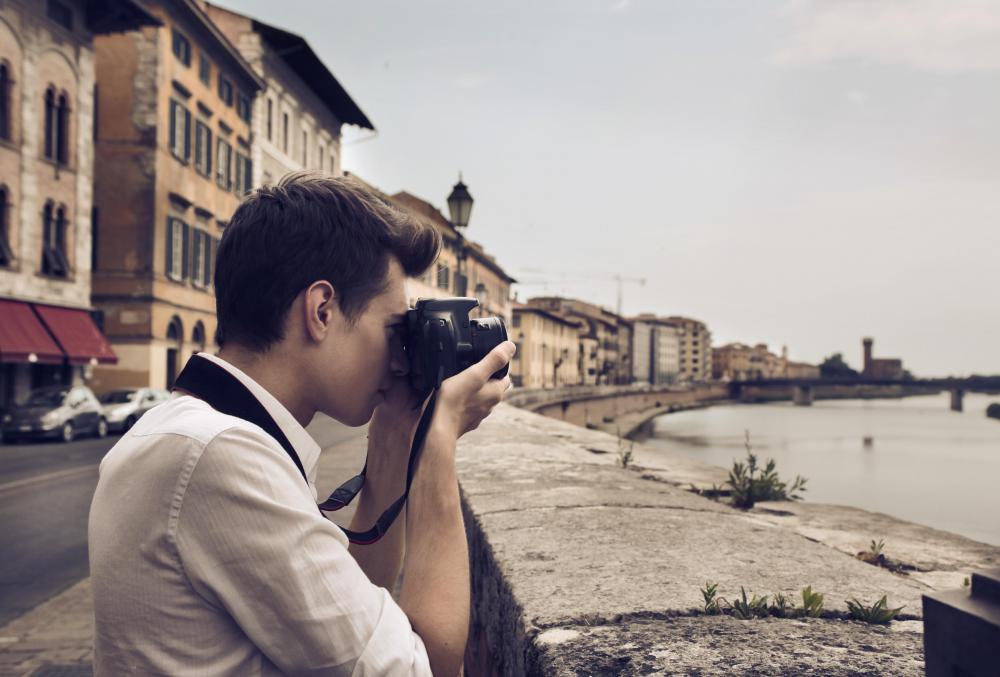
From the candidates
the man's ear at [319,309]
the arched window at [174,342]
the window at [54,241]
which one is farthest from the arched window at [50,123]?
the man's ear at [319,309]

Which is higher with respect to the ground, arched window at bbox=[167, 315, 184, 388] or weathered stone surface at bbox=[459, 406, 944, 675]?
arched window at bbox=[167, 315, 184, 388]

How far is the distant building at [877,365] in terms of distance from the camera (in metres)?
105

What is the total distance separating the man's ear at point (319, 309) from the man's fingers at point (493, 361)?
27 centimetres

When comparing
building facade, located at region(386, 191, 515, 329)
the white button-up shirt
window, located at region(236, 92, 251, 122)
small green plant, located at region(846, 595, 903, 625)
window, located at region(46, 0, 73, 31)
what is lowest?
small green plant, located at region(846, 595, 903, 625)

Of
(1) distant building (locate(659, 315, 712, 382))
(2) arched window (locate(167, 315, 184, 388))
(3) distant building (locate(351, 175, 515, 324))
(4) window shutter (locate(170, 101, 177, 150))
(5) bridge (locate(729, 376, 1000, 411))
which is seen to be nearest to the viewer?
(4) window shutter (locate(170, 101, 177, 150))

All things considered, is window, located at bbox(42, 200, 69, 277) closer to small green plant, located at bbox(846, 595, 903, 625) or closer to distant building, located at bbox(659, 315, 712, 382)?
small green plant, located at bbox(846, 595, 903, 625)

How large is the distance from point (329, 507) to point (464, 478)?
213cm

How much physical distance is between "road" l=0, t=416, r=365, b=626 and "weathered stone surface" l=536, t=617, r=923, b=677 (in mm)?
1452

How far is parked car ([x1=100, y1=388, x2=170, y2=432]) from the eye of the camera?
16906 mm

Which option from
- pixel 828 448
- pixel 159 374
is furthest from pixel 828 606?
pixel 828 448

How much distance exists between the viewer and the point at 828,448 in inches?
1264

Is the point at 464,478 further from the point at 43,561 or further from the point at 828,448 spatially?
the point at 828,448

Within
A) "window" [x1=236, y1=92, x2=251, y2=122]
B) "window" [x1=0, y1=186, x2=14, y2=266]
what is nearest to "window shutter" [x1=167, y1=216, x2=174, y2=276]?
"window" [x1=0, y1=186, x2=14, y2=266]

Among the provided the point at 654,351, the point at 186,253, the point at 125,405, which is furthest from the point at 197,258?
the point at 654,351
